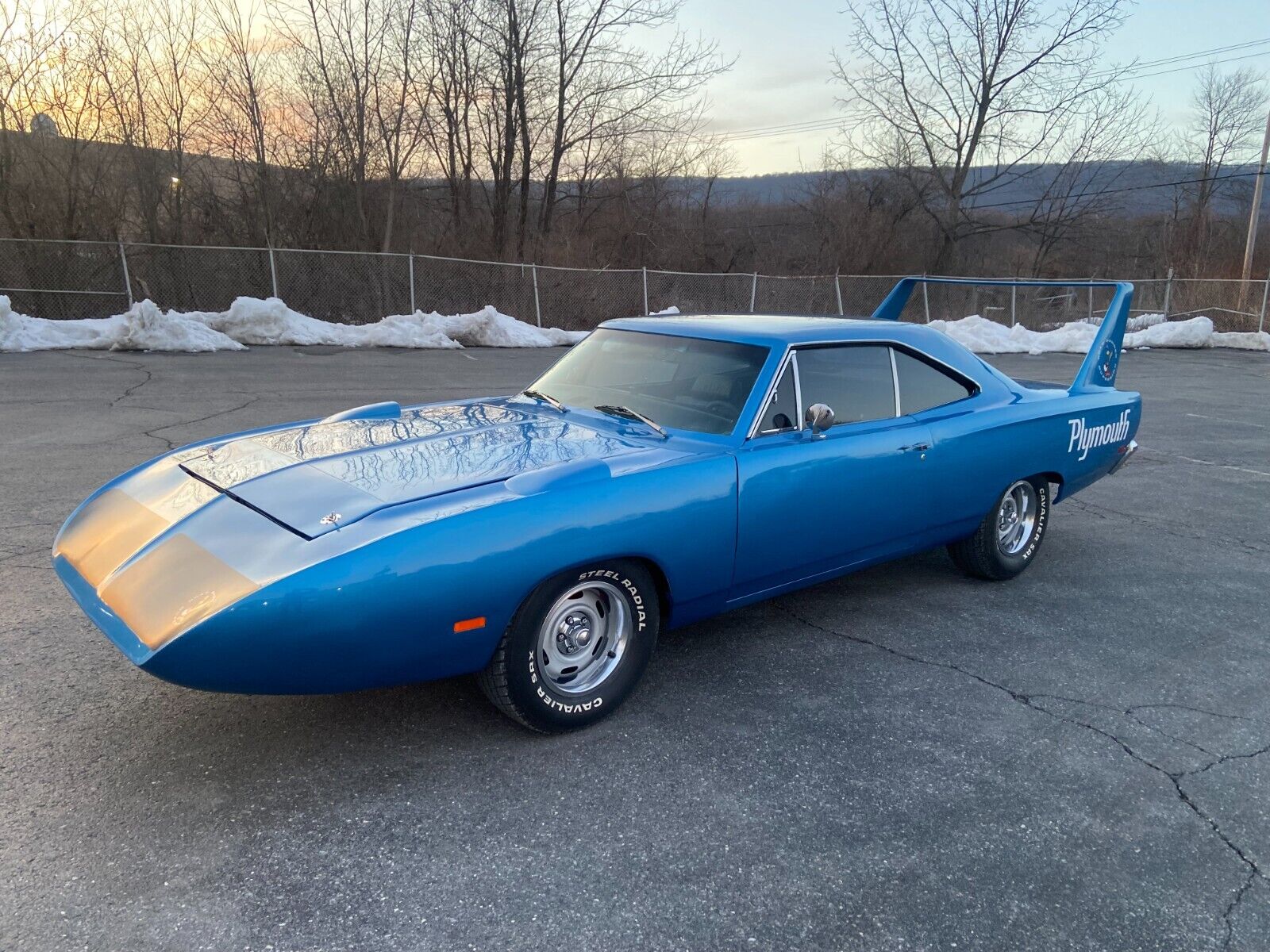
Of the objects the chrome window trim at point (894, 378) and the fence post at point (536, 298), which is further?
the fence post at point (536, 298)

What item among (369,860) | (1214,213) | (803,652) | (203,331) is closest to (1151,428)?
(803,652)

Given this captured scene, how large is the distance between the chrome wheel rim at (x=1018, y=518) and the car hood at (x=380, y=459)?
255 cm

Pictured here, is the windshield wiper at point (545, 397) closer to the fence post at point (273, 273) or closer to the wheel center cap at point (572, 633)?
the wheel center cap at point (572, 633)

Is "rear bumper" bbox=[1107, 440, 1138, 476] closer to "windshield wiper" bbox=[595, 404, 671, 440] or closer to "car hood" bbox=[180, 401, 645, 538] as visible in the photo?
"windshield wiper" bbox=[595, 404, 671, 440]

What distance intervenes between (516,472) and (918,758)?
1730mm

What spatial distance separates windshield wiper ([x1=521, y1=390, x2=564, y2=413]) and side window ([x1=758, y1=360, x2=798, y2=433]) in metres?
0.99

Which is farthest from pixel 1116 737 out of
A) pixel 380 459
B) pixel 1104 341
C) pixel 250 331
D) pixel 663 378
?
pixel 250 331

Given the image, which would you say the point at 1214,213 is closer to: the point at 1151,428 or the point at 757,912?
the point at 1151,428

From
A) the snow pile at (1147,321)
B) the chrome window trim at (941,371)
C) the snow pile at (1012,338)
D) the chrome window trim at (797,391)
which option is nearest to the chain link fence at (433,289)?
the snow pile at (1147,321)

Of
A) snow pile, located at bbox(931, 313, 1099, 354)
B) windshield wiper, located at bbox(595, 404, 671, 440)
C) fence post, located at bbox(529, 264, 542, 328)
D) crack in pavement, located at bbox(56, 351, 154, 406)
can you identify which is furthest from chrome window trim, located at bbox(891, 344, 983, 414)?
snow pile, located at bbox(931, 313, 1099, 354)

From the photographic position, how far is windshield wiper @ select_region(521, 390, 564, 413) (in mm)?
4168

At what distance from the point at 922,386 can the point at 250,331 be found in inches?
566

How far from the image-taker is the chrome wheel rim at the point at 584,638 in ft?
9.88

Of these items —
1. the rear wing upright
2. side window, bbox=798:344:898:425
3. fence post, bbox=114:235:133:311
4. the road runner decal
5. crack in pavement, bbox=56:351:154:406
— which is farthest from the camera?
fence post, bbox=114:235:133:311
